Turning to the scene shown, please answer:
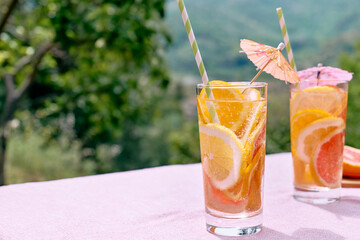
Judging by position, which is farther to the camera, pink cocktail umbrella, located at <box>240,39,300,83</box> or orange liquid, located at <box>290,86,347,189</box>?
orange liquid, located at <box>290,86,347,189</box>

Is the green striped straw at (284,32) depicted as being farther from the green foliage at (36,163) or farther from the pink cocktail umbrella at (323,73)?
the green foliage at (36,163)

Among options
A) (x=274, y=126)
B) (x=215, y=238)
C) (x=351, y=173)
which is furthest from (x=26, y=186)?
(x=274, y=126)

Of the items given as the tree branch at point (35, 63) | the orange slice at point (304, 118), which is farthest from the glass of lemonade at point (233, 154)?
the tree branch at point (35, 63)

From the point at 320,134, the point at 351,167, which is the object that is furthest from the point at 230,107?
the point at 351,167

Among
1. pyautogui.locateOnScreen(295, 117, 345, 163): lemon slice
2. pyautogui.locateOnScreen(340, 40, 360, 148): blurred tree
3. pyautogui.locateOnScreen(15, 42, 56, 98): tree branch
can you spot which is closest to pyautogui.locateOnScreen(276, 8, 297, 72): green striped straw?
pyautogui.locateOnScreen(295, 117, 345, 163): lemon slice

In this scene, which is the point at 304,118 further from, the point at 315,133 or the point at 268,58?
the point at 268,58

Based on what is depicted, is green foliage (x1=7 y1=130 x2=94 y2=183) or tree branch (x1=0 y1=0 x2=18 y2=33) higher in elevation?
tree branch (x1=0 y1=0 x2=18 y2=33)

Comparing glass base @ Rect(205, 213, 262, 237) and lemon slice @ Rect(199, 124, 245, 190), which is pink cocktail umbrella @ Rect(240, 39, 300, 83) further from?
glass base @ Rect(205, 213, 262, 237)

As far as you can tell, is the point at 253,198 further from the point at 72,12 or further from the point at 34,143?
the point at 34,143
